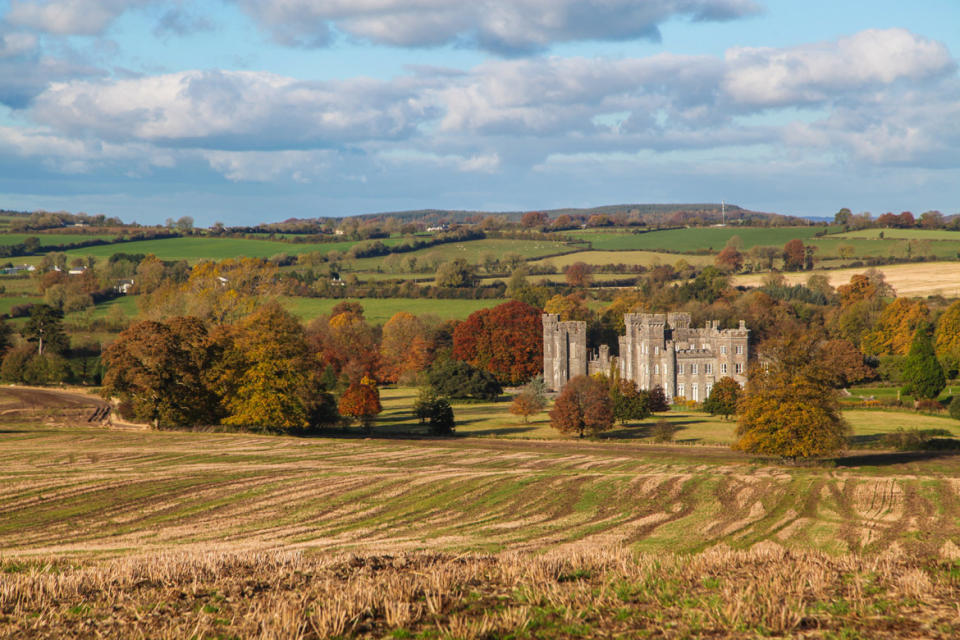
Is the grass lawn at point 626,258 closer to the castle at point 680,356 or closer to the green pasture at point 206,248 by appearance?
the green pasture at point 206,248

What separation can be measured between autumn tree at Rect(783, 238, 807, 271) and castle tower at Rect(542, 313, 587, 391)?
207ft

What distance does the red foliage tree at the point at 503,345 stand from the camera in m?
99.2

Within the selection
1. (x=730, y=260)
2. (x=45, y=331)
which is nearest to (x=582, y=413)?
(x=45, y=331)

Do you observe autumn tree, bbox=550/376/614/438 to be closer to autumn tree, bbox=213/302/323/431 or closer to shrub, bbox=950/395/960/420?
autumn tree, bbox=213/302/323/431

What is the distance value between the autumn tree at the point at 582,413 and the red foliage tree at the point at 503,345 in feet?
120

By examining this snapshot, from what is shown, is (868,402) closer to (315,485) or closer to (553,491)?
(553,491)

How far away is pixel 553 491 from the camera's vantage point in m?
35.3

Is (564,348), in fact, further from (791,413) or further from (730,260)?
(730,260)

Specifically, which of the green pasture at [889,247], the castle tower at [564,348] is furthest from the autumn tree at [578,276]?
the green pasture at [889,247]

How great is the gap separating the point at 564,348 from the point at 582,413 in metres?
34.2

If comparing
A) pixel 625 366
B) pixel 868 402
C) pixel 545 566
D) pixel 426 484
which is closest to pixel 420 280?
pixel 625 366

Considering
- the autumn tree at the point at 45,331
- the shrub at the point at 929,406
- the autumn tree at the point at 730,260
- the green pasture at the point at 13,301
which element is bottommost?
the shrub at the point at 929,406

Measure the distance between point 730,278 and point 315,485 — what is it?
106222 millimetres

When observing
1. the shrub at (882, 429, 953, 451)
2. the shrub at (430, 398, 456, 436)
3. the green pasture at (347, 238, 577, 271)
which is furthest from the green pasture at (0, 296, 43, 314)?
the shrub at (882, 429, 953, 451)
